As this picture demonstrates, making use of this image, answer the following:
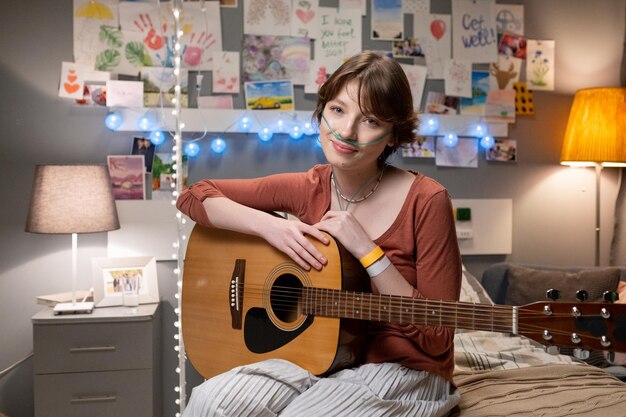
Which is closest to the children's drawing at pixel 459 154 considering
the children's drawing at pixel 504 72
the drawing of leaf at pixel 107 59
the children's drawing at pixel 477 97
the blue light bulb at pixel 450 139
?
the blue light bulb at pixel 450 139

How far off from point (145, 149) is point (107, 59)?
41cm

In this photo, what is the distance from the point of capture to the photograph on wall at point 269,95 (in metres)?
2.84

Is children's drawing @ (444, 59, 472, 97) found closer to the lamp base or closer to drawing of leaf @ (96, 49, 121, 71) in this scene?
drawing of leaf @ (96, 49, 121, 71)

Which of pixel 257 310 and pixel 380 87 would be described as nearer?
pixel 380 87

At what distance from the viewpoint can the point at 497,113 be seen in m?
3.07

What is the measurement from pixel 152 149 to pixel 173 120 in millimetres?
154

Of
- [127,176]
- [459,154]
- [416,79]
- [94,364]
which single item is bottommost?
[94,364]

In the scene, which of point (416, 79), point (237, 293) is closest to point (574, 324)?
point (237, 293)

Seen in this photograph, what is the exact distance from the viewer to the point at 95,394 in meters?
2.35

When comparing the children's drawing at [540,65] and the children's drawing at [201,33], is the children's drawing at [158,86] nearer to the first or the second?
the children's drawing at [201,33]

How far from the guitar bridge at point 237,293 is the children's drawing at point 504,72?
1.91 m

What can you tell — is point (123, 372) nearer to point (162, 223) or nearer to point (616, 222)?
point (162, 223)

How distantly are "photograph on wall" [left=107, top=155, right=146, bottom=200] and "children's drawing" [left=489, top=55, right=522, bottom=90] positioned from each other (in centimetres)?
169

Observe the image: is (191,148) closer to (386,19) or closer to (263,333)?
(386,19)
